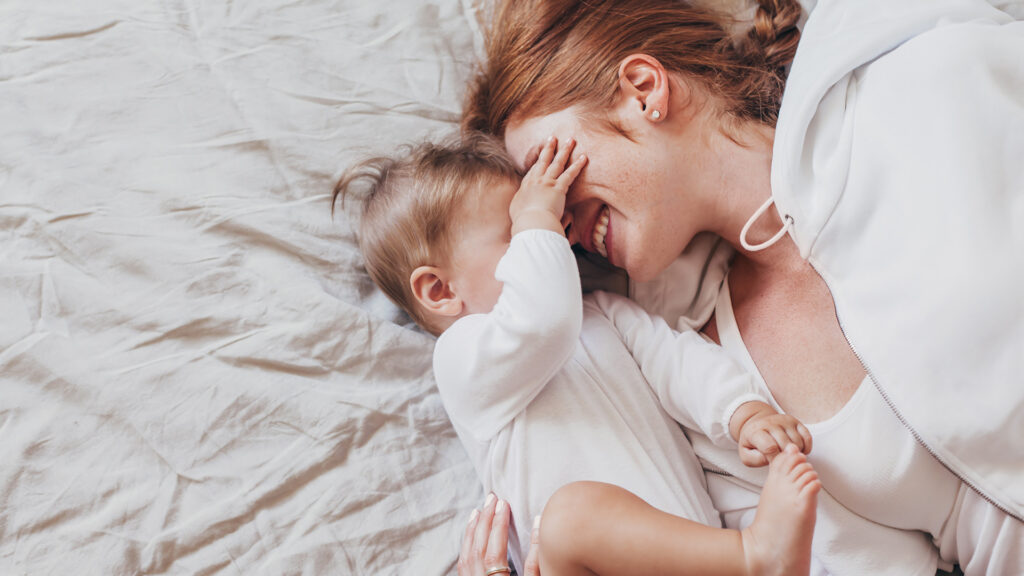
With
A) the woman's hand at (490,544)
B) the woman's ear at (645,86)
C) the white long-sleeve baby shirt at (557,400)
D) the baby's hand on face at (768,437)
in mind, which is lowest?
the woman's hand at (490,544)

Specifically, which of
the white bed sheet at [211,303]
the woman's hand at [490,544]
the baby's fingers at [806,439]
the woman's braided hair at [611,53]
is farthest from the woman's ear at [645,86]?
the woman's hand at [490,544]

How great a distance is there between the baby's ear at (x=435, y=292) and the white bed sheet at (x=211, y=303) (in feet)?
0.30

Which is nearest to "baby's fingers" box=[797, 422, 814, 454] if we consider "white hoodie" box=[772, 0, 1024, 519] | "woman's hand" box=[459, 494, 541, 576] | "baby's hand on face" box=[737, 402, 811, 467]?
"baby's hand on face" box=[737, 402, 811, 467]

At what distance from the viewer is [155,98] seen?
1.23 m

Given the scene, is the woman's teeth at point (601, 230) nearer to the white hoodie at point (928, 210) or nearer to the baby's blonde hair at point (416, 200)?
the baby's blonde hair at point (416, 200)

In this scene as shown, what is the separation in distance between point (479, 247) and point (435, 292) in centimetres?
10

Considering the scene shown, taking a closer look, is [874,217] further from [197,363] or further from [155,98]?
[155,98]

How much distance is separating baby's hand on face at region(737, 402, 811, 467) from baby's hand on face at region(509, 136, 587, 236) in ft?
1.20

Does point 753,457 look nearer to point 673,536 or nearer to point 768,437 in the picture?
point 768,437

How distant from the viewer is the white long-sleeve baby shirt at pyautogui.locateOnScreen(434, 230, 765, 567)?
1.02 meters

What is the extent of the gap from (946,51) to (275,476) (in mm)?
1043

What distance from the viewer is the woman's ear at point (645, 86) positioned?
3.58ft

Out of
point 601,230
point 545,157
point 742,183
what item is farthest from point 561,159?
point 742,183

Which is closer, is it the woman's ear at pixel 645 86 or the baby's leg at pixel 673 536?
the baby's leg at pixel 673 536
